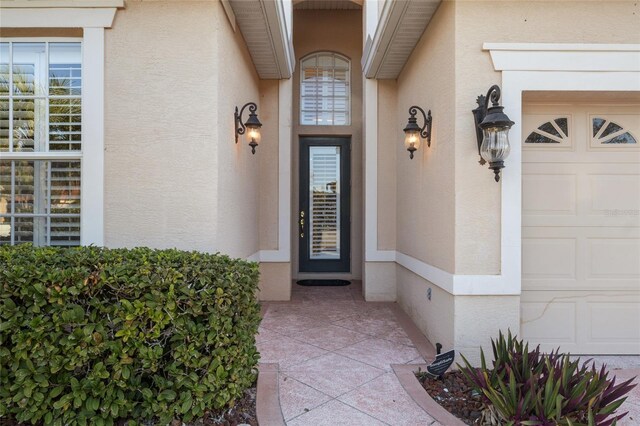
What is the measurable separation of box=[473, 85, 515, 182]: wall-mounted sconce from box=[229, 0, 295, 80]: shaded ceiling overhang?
7.30 ft

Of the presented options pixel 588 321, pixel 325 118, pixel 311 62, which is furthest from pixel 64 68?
pixel 588 321

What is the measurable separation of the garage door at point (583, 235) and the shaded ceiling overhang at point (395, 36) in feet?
4.51

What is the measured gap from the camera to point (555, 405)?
204 centimetres

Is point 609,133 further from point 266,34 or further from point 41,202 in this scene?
point 41,202

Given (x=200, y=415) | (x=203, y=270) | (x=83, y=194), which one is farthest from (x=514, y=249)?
(x=83, y=194)

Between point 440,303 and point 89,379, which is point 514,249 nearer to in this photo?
point 440,303

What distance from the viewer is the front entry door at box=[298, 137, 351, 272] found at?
682cm

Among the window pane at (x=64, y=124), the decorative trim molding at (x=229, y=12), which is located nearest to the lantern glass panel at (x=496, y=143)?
the decorative trim molding at (x=229, y=12)

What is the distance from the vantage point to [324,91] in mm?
6738

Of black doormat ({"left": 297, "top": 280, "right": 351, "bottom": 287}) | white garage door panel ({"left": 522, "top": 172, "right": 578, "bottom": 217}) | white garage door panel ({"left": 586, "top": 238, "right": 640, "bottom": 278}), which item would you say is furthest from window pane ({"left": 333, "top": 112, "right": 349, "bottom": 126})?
white garage door panel ({"left": 586, "top": 238, "right": 640, "bottom": 278})

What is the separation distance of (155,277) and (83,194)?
148 cm

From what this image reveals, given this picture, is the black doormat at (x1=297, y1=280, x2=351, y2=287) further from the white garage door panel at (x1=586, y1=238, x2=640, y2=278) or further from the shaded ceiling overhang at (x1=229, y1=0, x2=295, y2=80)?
the white garage door panel at (x1=586, y1=238, x2=640, y2=278)

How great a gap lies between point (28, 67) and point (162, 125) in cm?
135

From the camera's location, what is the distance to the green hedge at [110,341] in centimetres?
217
